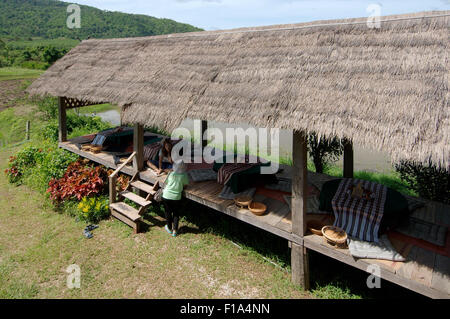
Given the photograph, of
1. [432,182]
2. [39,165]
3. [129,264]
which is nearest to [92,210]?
[129,264]

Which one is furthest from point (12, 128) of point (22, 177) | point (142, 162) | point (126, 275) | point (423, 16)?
point (423, 16)

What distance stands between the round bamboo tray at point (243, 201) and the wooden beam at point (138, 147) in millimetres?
3081

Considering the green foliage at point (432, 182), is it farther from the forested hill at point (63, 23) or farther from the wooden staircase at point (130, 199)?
the forested hill at point (63, 23)

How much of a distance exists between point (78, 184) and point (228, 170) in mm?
4104

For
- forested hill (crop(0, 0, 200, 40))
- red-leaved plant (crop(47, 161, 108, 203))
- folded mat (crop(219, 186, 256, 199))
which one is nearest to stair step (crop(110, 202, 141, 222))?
red-leaved plant (crop(47, 161, 108, 203))

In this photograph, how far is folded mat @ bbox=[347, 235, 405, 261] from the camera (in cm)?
411

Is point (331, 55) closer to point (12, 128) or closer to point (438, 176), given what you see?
point (438, 176)

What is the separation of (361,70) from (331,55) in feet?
2.16

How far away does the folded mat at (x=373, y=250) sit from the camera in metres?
4.11

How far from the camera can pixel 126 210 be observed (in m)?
6.93

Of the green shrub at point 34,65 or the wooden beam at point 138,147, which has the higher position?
the green shrub at point 34,65

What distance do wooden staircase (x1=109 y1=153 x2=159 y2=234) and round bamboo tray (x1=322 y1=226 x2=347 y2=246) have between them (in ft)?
12.9

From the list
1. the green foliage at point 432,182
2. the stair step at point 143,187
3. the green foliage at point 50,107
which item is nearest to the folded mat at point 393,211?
the green foliage at point 432,182

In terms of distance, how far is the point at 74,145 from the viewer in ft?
34.1
